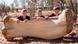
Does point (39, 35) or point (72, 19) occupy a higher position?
point (72, 19)

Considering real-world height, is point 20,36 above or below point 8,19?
below

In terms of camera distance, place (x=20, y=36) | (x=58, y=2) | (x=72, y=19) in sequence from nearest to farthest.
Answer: (x=72, y=19) → (x=20, y=36) → (x=58, y=2)

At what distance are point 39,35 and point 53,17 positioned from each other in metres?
0.25

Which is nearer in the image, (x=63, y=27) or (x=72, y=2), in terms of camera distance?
(x=63, y=27)

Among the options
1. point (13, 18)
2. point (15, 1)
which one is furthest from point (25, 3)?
point (13, 18)

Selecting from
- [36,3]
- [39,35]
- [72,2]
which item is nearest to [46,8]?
[36,3]

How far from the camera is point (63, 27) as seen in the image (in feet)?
8.40

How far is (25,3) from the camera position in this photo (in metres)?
4.09

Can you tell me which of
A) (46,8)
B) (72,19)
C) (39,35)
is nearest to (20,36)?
(39,35)

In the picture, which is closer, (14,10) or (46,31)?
(46,31)

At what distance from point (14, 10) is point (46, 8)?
1.72 feet

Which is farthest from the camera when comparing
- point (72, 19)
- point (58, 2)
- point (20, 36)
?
point (58, 2)

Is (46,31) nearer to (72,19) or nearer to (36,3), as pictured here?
(72,19)

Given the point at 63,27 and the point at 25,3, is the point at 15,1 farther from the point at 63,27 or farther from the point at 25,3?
the point at 63,27
